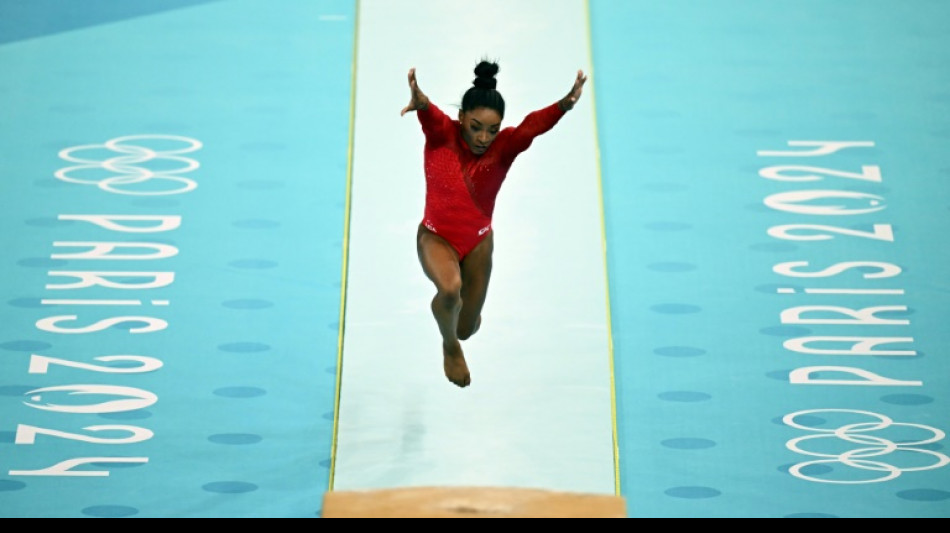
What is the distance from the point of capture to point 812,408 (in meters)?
7.16

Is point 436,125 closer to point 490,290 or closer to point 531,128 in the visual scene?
point 531,128

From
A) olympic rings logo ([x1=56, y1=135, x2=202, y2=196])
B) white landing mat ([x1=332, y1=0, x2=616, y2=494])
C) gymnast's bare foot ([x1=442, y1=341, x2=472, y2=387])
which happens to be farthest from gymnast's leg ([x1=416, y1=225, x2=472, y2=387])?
olympic rings logo ([x1=56, y1=135, x2=202, y2=196])

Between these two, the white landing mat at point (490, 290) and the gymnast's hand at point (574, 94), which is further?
the white landing mat at point (490, 290)

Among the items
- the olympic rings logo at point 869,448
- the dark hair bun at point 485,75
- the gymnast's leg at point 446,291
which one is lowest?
the olympic rings logo at point 869,448

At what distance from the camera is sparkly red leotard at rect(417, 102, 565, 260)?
626 cm

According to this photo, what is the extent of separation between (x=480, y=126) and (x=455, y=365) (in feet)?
3.53

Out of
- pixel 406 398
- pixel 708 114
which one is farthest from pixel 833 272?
pixel 406 398

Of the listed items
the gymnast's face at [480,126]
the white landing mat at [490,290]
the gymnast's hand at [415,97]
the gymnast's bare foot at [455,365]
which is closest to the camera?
the gymnast's hand at [415,97]

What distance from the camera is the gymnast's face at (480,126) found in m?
6.17

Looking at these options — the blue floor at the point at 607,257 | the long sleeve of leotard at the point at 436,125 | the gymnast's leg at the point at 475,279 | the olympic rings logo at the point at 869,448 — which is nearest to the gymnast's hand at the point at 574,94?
the long sleeve of leotard at the point at 436,125

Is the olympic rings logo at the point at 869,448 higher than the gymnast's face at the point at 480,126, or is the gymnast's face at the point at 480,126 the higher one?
the gymnast's face at the point at 480,126

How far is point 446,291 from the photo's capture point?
244 inches

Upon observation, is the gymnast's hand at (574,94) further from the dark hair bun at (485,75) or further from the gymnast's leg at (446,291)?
the gymnast's leg at (446,291)

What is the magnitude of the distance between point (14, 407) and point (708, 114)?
4.21m
